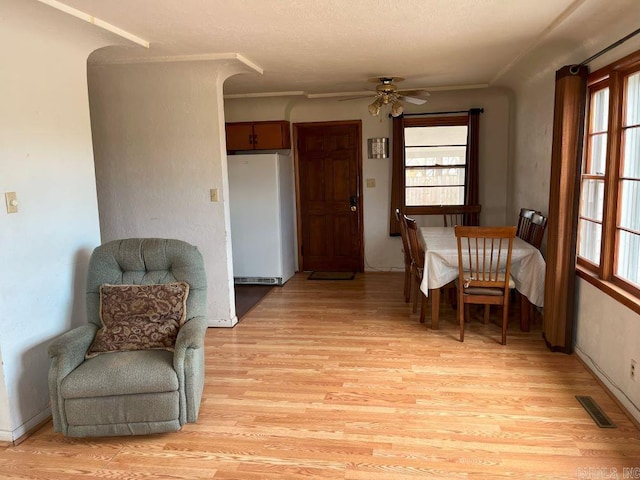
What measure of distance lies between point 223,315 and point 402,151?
3054mm

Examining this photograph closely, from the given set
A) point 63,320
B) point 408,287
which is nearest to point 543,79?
point 408,287

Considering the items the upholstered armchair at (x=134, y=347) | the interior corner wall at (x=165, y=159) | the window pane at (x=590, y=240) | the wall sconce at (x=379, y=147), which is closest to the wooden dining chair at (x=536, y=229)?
the window pane at (x=590, y=240)

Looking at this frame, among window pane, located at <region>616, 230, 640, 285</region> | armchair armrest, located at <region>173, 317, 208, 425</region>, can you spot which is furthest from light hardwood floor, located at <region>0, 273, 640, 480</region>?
window pane, located at <region>616, 230, 640, 285</region>

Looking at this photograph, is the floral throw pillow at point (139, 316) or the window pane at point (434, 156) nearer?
the floral throw pillow at point (139, 316)

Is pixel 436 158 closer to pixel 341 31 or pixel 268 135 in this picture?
pixel 268 135

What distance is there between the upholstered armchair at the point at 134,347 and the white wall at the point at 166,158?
1.29 metres

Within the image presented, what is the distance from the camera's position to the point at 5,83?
8.29 feet

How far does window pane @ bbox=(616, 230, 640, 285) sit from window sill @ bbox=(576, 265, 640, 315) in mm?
97

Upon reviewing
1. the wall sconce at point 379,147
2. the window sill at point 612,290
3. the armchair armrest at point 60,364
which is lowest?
the armchair armrest at point 60,364

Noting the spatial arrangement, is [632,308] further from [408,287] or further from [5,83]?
[5,83]

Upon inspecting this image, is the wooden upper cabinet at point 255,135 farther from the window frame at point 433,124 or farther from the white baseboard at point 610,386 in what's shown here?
the white baseboard at point 610,386

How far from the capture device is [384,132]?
6160 millimetres

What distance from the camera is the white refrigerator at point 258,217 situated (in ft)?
18.7

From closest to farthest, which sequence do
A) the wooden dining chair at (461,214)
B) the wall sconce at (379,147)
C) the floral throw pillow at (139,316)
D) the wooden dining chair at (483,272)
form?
the floral throw pillow at (139,316), the wooden dining chair at (483,272), the wooden dining chair at (461,214), the wall sconce at (379,147)
